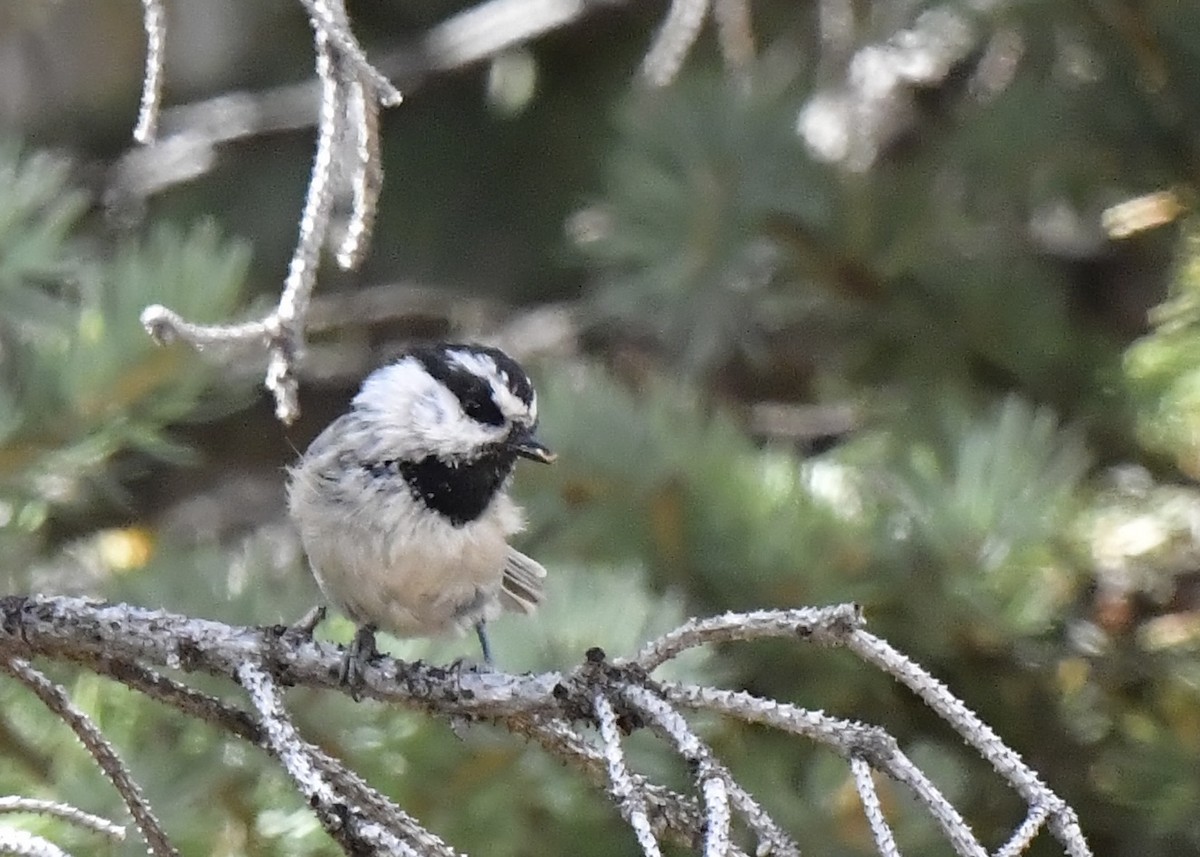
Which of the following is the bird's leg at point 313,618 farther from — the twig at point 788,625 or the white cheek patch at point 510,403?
the twig at point 788,625

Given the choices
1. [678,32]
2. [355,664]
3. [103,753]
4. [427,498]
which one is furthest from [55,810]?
[678,32]

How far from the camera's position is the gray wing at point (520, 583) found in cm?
179

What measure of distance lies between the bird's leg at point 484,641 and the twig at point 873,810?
2.37 ft

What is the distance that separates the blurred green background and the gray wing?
73mm

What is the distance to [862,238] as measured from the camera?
2.00 meters

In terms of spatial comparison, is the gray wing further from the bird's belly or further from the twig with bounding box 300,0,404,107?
the twig with bounding box 300,0,404,107

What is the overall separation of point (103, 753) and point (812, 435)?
1.51m

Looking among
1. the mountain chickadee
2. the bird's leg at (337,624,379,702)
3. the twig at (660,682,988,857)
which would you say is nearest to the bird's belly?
the mountain chickadee

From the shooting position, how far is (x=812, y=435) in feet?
8.07

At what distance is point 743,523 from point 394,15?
1471mm

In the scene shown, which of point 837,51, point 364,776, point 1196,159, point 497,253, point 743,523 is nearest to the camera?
point 364,776

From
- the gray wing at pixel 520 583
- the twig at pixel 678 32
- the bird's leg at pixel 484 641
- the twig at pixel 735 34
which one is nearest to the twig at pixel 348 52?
the twig at pixel 678 32

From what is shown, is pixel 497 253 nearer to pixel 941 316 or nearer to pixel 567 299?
pixel 567 299

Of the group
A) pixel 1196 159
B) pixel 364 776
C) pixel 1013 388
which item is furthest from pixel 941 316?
pixel 364 776
